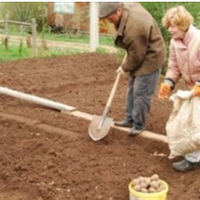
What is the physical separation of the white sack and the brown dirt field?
234 millimetres

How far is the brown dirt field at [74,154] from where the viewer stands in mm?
4457

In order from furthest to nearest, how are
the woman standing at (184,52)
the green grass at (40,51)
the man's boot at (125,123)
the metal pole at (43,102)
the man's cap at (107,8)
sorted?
the green grass at (40,51) → the metal pole at (43,102) → the man's boot at (125,123) → the man's cap at (107,8) → the woman standing at (184,52)

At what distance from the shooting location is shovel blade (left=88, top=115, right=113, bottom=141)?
547cm

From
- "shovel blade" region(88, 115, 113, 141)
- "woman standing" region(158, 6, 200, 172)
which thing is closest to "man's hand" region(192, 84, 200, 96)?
"woman standing" region(158, 6, 200, 172)

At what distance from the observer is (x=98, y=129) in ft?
18.2

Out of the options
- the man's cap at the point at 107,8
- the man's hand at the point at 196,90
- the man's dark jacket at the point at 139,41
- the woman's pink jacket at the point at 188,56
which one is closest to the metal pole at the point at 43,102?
the man's dark jacket at the point at 139,41

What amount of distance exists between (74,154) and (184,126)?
1137mm

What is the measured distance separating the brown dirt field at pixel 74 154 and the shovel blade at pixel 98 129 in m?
0.06

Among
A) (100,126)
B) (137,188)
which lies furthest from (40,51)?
(137,188)

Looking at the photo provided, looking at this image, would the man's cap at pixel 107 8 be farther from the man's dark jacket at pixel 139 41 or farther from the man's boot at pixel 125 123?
the man's boot at pixel 125 123

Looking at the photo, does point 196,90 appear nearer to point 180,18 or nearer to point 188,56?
point 188,56

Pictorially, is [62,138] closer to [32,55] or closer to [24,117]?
[24,117]

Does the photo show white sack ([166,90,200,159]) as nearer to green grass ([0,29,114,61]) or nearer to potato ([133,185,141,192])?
potato ([133,185,141,192])

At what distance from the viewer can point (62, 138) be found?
5.56m
